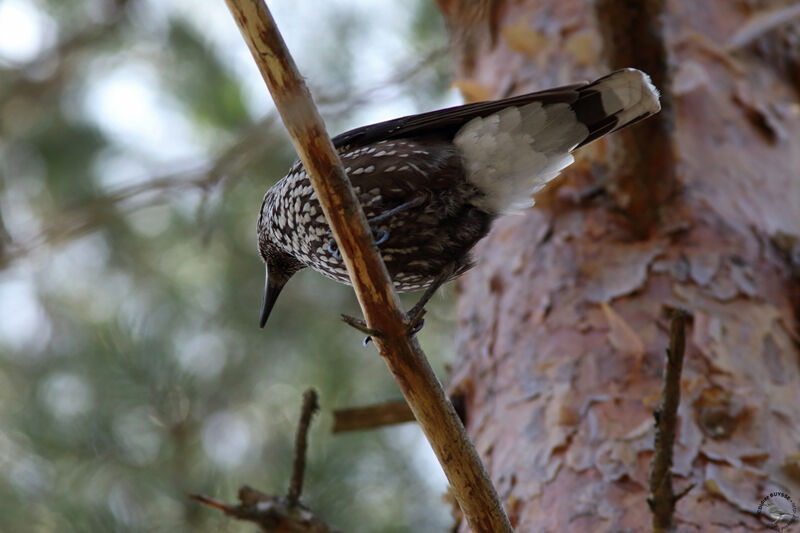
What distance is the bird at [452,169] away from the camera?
229cm

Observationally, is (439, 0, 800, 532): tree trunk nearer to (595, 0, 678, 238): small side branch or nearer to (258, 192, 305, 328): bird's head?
(595, 0, 678, 238): small side branch

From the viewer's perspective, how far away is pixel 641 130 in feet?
8.13

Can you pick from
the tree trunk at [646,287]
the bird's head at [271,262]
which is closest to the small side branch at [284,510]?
the tree trunk at [646,287]

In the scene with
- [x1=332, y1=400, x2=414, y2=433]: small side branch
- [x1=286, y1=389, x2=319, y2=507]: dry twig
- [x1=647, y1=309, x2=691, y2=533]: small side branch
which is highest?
[x1=332, y1=400, x2=414, y2=433]: small side branch

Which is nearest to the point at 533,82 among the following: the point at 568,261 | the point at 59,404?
the point at 568,261

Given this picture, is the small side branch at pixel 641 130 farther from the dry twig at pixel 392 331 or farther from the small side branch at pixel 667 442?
the dry twig at pixel 392 331

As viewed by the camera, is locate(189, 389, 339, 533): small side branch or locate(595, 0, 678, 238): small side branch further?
locate(595, 0, 678, 238): small side branch

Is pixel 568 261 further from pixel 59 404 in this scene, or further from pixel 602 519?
pixel 59 404

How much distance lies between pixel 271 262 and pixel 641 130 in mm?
1271

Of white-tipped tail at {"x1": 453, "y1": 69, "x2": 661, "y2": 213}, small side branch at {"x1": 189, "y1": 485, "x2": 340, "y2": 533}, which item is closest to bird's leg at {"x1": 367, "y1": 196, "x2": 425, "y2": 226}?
white-tipped tail at {"x1": 453, "y1": 69, "x2": 661, "y2": 213}

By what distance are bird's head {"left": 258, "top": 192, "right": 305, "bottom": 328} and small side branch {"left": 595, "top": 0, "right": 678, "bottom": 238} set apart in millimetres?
1070

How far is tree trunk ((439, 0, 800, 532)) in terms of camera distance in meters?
2.08

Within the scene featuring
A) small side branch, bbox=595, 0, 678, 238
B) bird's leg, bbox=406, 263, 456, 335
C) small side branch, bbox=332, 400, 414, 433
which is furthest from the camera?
small side branch, bbox=332, 400, 414, 433

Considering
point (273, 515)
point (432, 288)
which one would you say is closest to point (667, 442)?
point (432, 288)
